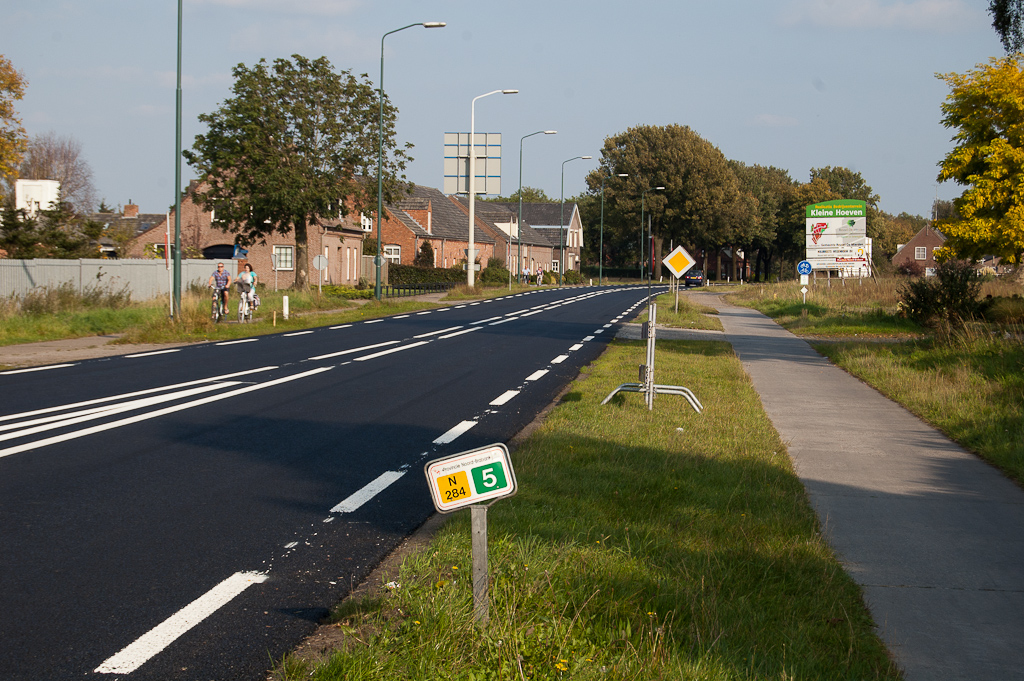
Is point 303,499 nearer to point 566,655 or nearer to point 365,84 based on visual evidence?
point 566,655

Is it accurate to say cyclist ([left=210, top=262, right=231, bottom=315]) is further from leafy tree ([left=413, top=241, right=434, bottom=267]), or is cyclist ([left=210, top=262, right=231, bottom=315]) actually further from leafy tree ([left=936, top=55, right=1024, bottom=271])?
leafy tree ([left=413, top=241, right=434, bottom=267])

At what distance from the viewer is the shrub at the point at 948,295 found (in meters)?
23.4

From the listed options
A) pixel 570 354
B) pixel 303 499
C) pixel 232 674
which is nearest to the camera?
pixel 232 674

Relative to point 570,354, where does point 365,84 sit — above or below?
above

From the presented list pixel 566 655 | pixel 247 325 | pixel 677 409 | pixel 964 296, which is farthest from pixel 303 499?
pixel 964 296

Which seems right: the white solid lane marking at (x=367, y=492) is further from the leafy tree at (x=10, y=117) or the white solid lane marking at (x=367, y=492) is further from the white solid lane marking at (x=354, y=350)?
the leafy tree at (x=10, y=117)

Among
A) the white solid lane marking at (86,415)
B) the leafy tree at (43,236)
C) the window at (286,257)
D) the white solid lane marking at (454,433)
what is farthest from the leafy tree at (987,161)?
the window at (286,257)

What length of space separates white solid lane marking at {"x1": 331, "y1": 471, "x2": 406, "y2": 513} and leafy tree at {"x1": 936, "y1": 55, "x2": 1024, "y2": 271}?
15795 mm

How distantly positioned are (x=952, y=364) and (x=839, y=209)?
32099 mm

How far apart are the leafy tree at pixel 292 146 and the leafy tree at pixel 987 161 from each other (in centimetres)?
2461

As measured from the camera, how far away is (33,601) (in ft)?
14.2

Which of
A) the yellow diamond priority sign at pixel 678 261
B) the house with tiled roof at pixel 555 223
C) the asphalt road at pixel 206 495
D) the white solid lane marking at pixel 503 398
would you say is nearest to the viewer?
the asphalt road at pixel 206 495

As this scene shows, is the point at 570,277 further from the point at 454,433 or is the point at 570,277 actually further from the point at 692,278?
the point at 454,433

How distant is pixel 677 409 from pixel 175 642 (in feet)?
24.8
